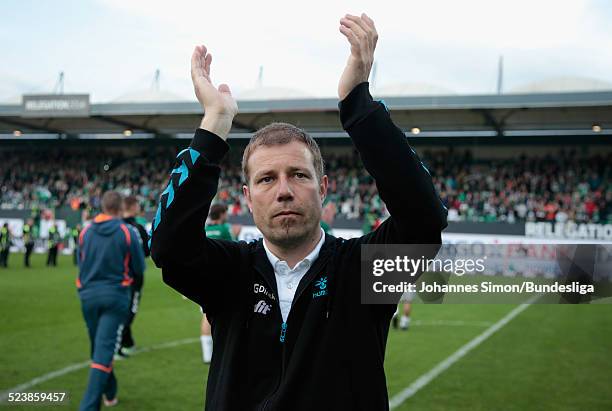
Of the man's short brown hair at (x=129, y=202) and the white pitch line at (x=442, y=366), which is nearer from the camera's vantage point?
the white pitch line at (x=442, y=366)

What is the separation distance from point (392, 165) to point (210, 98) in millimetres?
693

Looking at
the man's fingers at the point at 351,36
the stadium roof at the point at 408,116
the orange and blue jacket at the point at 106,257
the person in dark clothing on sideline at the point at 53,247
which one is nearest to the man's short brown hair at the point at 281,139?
the man's fingers at the point at 351,36

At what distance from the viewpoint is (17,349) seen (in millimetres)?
9031

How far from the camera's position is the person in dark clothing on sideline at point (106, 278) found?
592cm

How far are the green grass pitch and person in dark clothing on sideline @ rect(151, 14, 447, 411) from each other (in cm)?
477

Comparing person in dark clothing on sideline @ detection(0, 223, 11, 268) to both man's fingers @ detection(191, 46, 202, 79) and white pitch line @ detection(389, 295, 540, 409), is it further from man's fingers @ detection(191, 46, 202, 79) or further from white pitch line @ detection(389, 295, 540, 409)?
man's fingers @ detection(191, 46, 202, 79)

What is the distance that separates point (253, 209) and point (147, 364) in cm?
705

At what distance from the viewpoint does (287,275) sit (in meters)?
2.30

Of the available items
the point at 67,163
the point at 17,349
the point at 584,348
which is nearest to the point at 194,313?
the point at 17,349

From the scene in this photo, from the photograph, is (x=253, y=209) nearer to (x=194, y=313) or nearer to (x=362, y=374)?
(x=362, y=374)

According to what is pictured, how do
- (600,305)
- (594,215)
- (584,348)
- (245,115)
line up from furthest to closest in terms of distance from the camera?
(245,115) → (594,215) → (600,305) → (584,348)

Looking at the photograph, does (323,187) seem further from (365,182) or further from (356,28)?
(365,182)

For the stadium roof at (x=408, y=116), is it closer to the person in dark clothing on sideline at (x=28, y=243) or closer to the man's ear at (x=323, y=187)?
the person in dark clothing on sideline at (x=28, y=243)

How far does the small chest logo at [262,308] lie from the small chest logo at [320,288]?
0.17 meters
